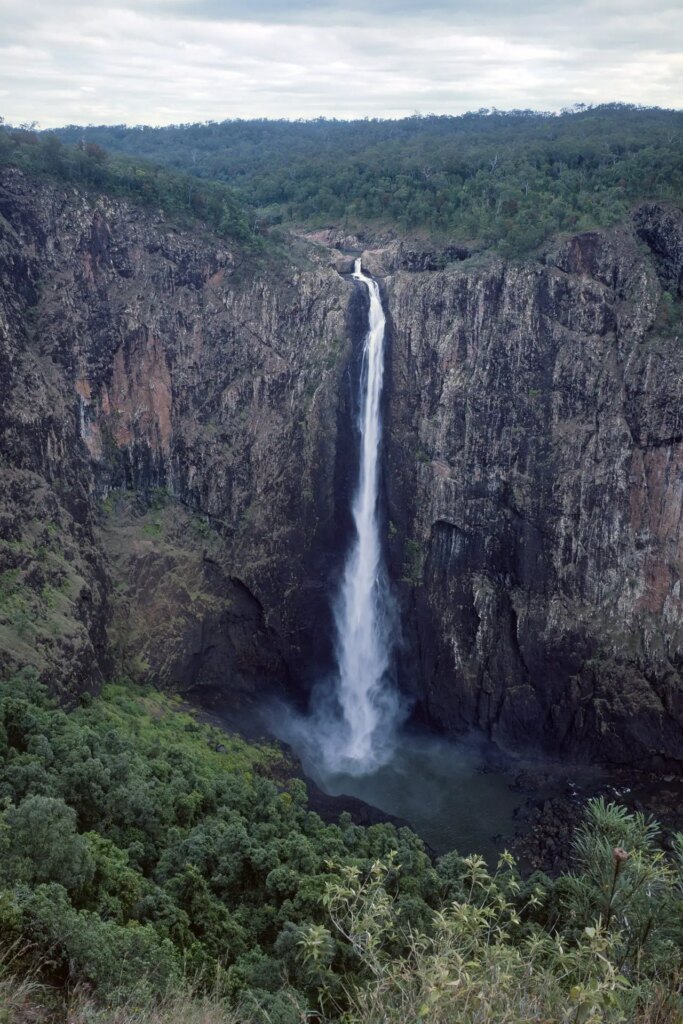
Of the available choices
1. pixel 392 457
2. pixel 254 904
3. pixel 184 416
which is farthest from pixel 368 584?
pixel 254 904

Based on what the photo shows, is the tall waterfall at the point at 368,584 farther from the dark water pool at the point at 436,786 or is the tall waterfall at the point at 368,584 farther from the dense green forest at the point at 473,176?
the dense green forest at the point at 473,176

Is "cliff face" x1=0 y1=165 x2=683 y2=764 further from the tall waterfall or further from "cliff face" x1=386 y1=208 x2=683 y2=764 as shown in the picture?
the tall waterfall

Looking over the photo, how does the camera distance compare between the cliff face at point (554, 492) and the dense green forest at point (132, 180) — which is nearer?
the cliff face at point (554, 492)

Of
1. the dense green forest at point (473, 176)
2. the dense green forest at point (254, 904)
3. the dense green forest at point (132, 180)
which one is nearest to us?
the dense green forest at point (254, 904)

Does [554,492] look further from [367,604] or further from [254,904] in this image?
[254,904]

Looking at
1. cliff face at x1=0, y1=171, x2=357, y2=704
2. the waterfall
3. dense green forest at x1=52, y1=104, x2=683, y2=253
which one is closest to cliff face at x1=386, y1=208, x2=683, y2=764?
the waterfall

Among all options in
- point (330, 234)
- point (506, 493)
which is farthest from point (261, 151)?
point (506, 493)

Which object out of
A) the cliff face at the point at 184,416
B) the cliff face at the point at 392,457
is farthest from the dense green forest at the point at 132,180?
the cliff face at the point at 392,457
